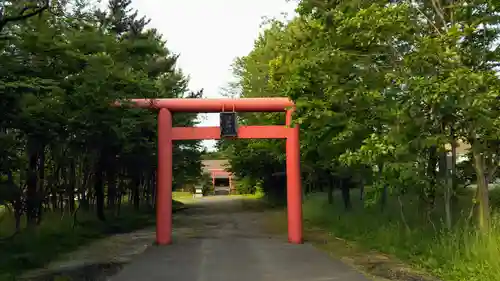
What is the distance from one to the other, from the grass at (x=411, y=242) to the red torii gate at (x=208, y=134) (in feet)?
7.07

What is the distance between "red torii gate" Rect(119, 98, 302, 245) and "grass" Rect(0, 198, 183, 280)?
9.51 feet

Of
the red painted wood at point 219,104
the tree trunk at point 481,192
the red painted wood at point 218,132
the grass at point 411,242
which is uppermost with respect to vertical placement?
the red painted wood at point 219,104

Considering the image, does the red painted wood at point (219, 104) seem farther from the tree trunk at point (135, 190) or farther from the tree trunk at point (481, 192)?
the tree trunk at point (135, 190)

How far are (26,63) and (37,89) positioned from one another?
4.18 ft

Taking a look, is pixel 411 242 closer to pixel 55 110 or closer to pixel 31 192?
pixel 55 110

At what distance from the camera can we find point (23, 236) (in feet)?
44.5

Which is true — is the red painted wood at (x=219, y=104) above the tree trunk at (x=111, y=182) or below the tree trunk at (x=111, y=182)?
above

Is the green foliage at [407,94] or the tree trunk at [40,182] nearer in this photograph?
the green foliage at [407,94]

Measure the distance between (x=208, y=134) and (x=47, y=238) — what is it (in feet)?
19.8

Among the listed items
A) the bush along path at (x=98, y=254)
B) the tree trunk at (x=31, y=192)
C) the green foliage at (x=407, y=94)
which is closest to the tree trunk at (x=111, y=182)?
the bush along path at (x=98, y=254)

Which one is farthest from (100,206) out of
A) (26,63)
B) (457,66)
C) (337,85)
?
(457,66)

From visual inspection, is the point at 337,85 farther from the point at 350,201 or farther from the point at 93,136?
the point at 350,201

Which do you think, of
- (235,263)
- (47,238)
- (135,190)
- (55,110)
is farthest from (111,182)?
(235,263)

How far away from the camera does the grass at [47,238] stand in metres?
11.6
